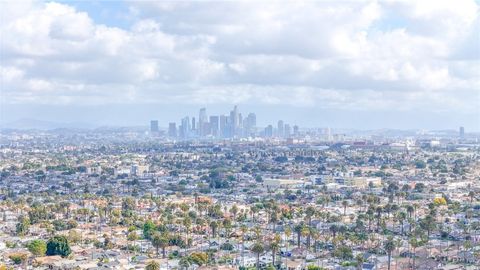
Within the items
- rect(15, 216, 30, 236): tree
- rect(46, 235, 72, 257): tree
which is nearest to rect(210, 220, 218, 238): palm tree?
rect(46, 235, 72, 257): tree

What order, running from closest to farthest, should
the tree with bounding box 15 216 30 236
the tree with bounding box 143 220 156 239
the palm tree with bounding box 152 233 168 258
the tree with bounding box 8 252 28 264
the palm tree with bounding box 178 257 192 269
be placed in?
1. the palm tree with bounding box 178 257 192 269
2. the tree with bounding box 8 252 28 264
3. the palm tree with bounding box 152 233 168 258
4. the tree with bounding box 143 220 156 239
5. the tree with bounding box 15 216 30 236

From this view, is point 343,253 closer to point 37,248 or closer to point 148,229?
point 148,229

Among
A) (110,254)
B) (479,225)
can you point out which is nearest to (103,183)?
(110,254)

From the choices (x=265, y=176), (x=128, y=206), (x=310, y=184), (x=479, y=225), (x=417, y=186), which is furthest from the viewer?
(x=265, y=176)

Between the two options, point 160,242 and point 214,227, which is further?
point 214,227

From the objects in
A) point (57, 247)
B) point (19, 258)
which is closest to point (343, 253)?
point (57, 247)

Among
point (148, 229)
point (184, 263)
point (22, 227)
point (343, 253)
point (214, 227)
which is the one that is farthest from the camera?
point (22, 227)

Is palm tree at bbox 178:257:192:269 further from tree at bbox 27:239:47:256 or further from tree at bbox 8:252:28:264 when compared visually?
tree at bbox 8:252:28:264

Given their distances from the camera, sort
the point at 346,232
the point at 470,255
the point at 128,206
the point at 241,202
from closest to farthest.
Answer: the point at 470,255 → the point at 346,232 → the point at 128,206 → the point at 241,202

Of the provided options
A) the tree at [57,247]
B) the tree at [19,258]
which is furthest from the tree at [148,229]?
the tree at [19,258]

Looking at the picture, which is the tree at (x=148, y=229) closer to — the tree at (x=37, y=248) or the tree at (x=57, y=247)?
the tree at (x=57, y=247)

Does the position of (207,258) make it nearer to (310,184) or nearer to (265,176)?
(310,184)
